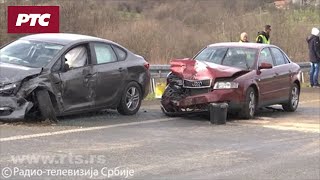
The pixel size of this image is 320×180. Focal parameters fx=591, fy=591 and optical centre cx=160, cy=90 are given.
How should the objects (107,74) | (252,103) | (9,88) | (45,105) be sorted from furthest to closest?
(252,103)
(107,74)
(45,105)
(9,88)

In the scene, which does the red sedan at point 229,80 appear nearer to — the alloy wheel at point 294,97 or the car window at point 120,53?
the alloy wheel at point 294,97

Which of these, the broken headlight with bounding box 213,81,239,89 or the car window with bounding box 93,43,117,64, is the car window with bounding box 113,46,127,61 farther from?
the broken headlight with bounding box 213,81,239,89

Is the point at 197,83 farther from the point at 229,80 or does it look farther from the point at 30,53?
the point at 30,53

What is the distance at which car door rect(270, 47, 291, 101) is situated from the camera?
13742 mm

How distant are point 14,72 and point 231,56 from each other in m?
5.06

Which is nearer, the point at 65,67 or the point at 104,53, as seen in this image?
the point at 65,67

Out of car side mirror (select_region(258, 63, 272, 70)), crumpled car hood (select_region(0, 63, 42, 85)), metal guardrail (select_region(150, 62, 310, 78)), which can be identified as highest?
crumpled car hood (select_region(0, 63, 42, 85))

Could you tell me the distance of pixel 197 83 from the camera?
12.1 m

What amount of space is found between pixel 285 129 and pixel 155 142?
128 inches

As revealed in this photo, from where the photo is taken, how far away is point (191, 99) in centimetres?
1203

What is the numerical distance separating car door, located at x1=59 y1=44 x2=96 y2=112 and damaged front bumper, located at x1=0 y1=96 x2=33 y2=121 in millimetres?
794

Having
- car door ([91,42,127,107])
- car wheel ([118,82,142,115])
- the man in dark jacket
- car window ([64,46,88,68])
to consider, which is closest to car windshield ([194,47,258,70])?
car wheel ([118,82,142,115])

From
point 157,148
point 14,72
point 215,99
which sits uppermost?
point 14,72

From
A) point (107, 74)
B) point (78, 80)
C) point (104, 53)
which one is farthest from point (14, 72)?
point (104, 53)
